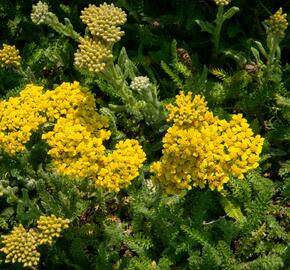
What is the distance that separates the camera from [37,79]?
5.84 meters

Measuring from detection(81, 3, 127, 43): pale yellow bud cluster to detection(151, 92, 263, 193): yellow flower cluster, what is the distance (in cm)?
73

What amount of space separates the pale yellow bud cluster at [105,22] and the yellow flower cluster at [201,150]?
2.41 ft

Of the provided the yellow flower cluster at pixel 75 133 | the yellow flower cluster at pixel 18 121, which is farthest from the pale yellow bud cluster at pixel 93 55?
the yellow flower cluster at pixel 18 121

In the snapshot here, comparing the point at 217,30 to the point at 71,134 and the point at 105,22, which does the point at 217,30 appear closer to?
the point at 105,22

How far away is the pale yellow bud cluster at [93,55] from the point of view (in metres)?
4.27

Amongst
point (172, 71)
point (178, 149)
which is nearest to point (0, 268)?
point (178, 149)

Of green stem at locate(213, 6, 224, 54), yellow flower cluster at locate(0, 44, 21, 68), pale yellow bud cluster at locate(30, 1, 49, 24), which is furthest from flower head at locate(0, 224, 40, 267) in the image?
green stem at locate(213, 6, 224, 54)

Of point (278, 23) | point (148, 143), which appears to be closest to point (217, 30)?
point (278, 23)

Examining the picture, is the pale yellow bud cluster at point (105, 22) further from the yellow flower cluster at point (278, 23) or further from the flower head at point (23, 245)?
the flower head at point (23, 245)

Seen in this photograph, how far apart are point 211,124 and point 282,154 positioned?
114 cm

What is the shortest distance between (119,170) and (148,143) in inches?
47.1

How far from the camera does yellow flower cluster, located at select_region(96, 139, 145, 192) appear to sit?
4.25 m

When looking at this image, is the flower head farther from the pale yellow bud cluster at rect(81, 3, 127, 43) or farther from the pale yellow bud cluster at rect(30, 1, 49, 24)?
the pale yellow bud cluster at rect(30, 1, 49, 24)

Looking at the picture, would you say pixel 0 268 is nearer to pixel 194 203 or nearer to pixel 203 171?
pixel 194 203
